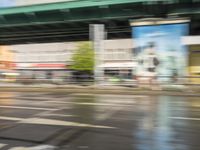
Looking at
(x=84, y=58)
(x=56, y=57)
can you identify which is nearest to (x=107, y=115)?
(x=84, y=58)

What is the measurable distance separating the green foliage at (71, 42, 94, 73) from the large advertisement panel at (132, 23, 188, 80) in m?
10.9

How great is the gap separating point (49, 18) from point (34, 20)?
202 centimetres

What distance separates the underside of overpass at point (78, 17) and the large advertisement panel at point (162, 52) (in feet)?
21.5

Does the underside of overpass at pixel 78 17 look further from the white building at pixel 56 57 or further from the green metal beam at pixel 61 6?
the white building at pixel 56 57

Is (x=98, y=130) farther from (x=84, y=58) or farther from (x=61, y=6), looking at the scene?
(x=61, y=6)

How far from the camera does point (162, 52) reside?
33.2m

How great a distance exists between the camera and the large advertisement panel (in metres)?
32.8

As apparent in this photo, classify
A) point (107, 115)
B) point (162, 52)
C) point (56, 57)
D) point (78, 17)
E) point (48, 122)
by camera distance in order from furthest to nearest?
1. point (56, 57)
2. point (78, 17)
3. point (162, 52)
4. point (107, 115)
5. point (48, 122)

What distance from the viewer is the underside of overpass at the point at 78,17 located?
41344mm

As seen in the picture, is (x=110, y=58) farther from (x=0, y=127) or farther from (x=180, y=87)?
(x=0, y=127)

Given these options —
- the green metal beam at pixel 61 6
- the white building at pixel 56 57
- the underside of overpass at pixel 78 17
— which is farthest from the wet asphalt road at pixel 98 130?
the white building at pixel 56 57

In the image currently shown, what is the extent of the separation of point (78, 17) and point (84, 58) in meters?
5.03

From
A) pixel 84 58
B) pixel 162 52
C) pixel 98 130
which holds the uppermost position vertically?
pixel 162 52

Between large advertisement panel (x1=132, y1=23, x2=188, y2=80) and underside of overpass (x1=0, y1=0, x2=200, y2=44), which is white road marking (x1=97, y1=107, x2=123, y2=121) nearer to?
large advertisement panel (x1=132, y1=23, x2=188, y2=80)
